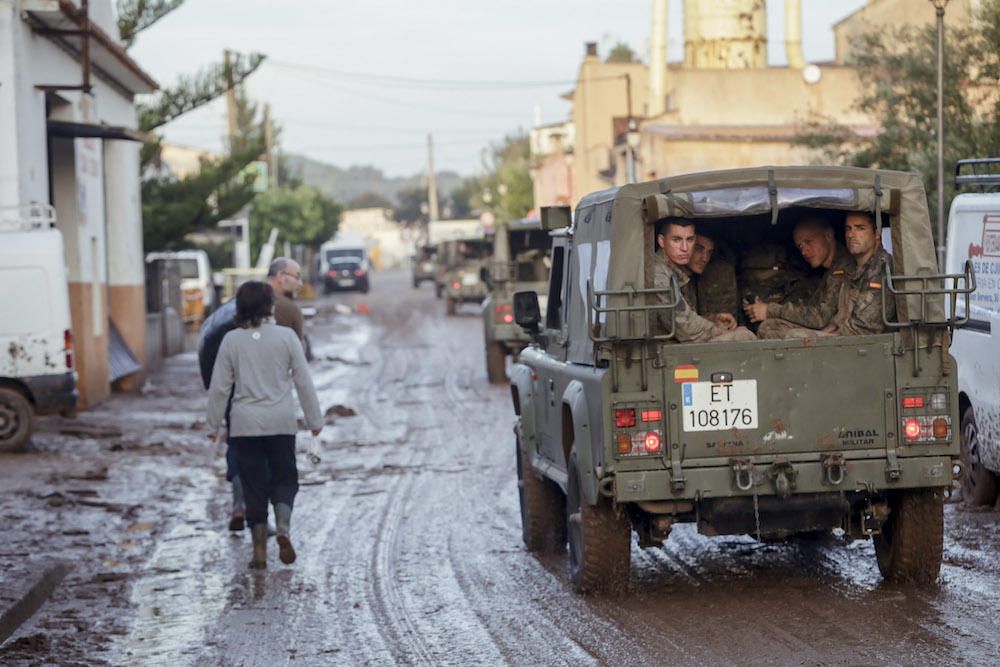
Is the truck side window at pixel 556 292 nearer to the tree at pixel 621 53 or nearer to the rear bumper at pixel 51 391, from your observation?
the rear bumper at pixel 51 391

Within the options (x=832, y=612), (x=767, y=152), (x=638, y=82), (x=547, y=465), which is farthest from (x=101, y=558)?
(x=638, y=82)

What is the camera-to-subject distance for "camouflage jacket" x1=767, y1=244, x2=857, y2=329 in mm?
8930

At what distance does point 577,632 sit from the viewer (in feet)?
25.7

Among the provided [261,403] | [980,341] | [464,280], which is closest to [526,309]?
[261,403]

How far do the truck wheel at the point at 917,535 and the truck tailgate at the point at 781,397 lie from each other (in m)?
0.44

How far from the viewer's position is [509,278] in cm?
2452

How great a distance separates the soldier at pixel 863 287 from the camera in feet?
27.8

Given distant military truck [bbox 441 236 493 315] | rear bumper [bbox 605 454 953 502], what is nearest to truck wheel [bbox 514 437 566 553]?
rear bumper [bbox 605 454 953 502]

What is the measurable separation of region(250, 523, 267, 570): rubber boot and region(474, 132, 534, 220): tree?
63.6m

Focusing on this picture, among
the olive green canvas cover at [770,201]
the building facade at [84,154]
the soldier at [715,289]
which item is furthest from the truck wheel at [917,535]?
the building facade at [84,154]

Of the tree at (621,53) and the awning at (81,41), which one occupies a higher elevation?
the tree at (621,53)

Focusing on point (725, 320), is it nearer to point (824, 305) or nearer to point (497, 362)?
point (824, 305)

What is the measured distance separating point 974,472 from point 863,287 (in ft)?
11.4

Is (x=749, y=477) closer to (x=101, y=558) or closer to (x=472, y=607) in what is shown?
(x=472, y=607)
